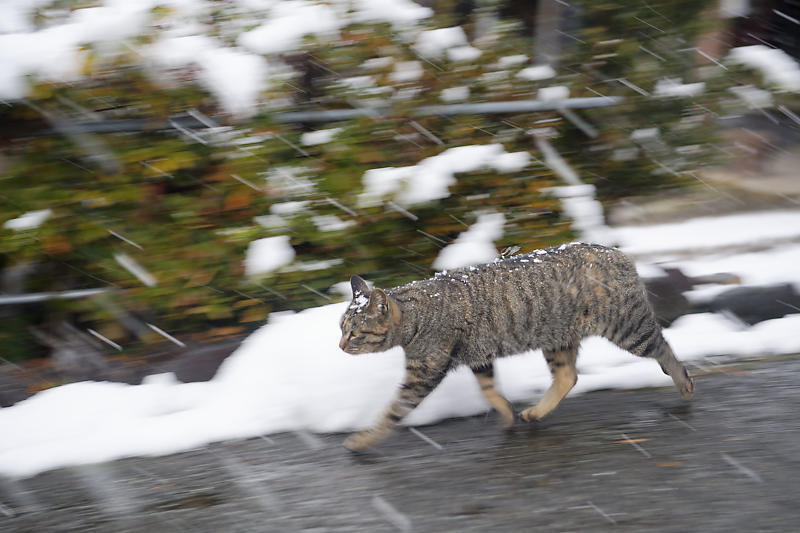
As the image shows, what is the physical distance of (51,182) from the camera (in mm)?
5609

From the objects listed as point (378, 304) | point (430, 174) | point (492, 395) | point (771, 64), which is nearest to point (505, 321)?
point (492, 395)

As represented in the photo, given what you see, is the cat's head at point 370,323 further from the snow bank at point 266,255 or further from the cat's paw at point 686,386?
the cat's paw at point 686,386

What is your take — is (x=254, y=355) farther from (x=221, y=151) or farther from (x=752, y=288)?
(x=752, y=288)

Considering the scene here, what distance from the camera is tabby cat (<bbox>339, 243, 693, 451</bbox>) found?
4.55 meters

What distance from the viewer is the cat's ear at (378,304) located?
176 inches

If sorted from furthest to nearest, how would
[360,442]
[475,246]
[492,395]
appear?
[475,246] < [492,395] < [360,442]

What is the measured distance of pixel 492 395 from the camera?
475 cm

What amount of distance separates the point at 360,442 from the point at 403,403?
1.13 feet

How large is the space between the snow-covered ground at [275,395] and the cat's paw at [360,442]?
15.0 inches

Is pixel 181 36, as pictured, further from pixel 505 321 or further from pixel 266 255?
pixel 505 321

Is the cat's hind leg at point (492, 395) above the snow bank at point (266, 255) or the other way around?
the other way around

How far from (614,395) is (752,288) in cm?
229

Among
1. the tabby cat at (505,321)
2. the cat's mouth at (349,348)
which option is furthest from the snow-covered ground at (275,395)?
the cat's mouth at (349,348)

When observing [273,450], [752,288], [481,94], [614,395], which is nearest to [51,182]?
[273,450]
